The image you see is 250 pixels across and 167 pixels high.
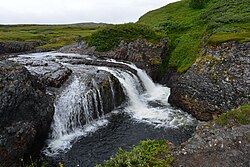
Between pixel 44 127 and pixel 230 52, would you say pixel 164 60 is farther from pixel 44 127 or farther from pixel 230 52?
pixel 44 127

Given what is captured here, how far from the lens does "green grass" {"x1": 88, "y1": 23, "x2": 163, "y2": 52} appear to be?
3421 centimetres

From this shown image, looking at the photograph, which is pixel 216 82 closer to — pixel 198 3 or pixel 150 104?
pixel 150 104

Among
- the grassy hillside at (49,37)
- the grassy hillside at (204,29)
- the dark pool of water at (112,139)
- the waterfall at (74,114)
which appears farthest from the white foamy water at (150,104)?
the grassy hillside at (49,37)

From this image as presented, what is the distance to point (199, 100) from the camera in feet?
66.1

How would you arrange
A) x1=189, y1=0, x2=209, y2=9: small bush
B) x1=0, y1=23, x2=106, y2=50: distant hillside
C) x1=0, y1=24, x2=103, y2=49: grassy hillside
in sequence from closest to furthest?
x1=189, y1=0, x2=209, y2=9: small bush
x1=0, y1=23, x2=106, y2=50: distant hillside
x1=0, y1=24, x2=103, y2=49: grassy hillside

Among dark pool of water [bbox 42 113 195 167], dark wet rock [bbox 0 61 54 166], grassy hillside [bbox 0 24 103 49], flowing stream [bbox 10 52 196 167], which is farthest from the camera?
grassy hillside [bbox 0 24 103 49]

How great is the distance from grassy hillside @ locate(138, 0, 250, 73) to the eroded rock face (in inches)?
55.1

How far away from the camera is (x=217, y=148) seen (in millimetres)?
10633

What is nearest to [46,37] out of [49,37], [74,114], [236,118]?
[49,37]

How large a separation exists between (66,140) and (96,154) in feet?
9.19

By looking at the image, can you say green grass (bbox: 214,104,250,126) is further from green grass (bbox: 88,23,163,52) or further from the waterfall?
green grass (bbox: 88,23,163,52)

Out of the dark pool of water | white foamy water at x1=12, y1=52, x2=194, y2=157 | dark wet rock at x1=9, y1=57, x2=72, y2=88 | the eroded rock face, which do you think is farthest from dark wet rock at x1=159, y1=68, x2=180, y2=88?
dark wet rock at x1=9, y1=57, x2=72, y2=88

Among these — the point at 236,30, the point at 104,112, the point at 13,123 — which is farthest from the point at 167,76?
the point at 13,123

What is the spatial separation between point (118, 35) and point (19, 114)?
23332 millimetres
